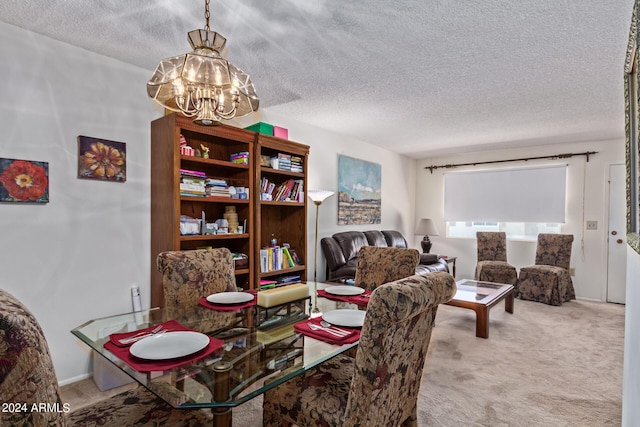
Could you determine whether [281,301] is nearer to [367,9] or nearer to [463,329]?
[367,9]

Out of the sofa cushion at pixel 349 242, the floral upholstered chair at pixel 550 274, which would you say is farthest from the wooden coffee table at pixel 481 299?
the sofa cushion at pixel 349 242

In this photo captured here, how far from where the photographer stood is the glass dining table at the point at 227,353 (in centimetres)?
104

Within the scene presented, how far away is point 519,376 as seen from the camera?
2.56 meters

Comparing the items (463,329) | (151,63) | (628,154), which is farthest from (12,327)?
(463,329)

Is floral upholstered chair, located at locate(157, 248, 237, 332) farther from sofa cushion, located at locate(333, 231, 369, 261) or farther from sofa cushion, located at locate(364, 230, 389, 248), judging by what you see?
sofa cushion, located at locate(364, 230, 389, 248)

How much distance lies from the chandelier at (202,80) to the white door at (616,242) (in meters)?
5.47

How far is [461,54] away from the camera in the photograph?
2422mm

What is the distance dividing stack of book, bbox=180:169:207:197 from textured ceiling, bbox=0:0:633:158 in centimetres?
88

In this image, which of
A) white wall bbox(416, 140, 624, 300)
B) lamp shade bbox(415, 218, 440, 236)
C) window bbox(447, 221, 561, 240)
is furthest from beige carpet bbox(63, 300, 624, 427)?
lamp shade bbox(415, 218, 440, 236)

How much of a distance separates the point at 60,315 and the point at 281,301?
168 cm

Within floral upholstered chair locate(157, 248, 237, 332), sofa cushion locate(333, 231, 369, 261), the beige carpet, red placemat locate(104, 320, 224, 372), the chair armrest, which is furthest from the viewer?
the chair armrest

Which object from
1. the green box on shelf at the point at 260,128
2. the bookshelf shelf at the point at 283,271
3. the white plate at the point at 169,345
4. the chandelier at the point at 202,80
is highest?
the green box on shelf at the point at 260,128

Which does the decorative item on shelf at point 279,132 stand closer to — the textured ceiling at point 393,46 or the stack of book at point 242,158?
the textured ceiling at point 393,46

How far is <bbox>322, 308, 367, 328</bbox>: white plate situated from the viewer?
60.1 inches
